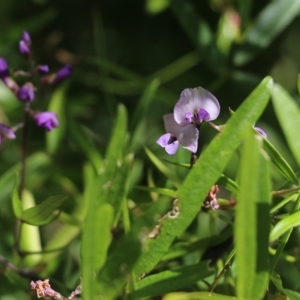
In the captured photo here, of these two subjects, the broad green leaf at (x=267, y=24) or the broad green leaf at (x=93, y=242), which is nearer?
the broad green leaf at (x=93, y=242)

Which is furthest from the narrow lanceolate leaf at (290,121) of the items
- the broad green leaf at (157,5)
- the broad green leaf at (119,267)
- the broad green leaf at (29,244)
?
the broad green leaf at (157,5)

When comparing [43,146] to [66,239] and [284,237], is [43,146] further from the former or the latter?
[284,237]

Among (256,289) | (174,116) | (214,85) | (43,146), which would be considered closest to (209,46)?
(214,85)

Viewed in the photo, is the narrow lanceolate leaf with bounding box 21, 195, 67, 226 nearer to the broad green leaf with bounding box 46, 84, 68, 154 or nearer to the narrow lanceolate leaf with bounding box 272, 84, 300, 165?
the narrow lanceolate leaf with bounding box 272, 84, 300, 165

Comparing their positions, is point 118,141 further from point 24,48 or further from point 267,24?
point 267,24

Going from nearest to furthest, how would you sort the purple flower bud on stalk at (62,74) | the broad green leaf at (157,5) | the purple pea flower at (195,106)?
the purple pea flower at (195,106) < the purple flower bud on stalk at (62,74) < the broad green leaf at (157,5)

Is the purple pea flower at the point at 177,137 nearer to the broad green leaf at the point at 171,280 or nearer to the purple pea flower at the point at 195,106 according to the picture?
the purple pea flower at the point at 195,106

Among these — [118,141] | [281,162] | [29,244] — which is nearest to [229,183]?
[281,162]
